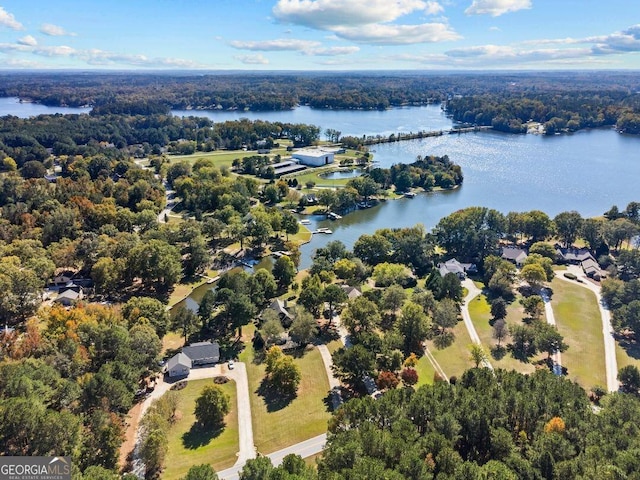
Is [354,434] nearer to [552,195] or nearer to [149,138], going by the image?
[552,195]

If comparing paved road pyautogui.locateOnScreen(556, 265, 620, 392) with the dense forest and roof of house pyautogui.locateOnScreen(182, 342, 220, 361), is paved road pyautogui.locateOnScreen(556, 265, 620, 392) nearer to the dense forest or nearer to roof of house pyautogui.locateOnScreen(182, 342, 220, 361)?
roof of house pyautogui.locateOnScreen(182, 342, 220, 361)

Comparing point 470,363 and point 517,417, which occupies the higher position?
point 517,417

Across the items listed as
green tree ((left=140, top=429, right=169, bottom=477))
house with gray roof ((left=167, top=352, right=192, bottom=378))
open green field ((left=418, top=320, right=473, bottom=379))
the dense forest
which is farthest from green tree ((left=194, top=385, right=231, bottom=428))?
the dense forest

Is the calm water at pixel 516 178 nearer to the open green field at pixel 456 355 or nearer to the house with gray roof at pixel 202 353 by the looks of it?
the house with gray roof at pixel 202 353

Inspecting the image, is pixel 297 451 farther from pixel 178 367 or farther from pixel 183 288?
pixel 183 288

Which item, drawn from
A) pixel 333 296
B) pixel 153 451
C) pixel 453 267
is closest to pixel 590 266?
pixel 453 267

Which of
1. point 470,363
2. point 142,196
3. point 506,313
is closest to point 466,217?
point 506,313
